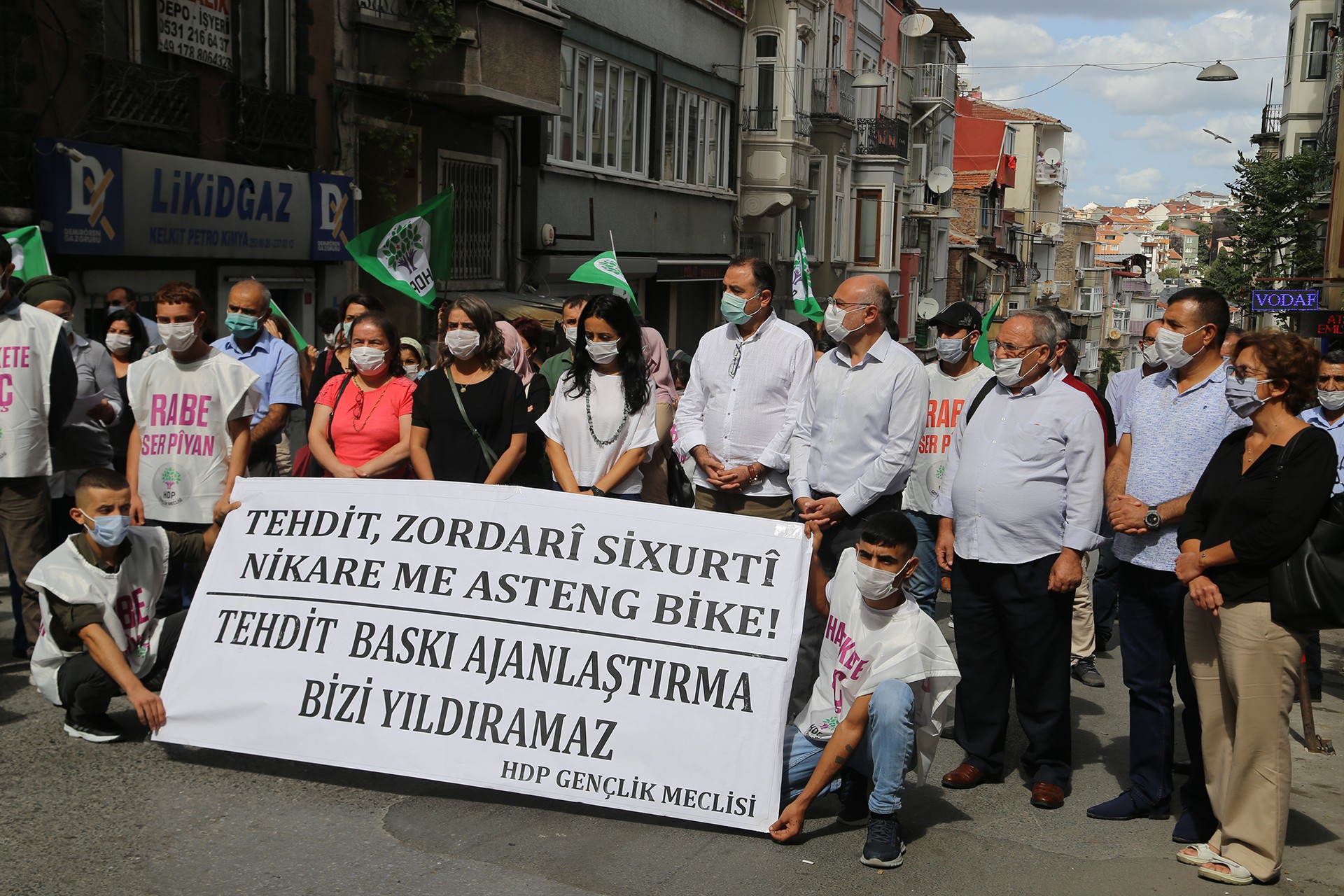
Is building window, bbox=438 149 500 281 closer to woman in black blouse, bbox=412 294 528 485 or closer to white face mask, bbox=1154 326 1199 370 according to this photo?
woman in black blouse, bbox=412 294 528 485

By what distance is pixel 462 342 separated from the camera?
6.88 metres

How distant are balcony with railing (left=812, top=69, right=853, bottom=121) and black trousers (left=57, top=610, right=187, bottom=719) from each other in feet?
114

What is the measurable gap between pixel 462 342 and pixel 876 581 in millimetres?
2751

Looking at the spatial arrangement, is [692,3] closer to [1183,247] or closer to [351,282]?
[351,282]

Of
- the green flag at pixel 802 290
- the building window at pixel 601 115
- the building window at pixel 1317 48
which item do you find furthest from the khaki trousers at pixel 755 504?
the building window at pixel 1317 48

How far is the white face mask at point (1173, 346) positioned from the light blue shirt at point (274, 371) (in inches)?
177

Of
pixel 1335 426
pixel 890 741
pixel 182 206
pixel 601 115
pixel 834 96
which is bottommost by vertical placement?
pixel 890 741

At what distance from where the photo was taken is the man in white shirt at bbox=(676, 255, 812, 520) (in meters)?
6.73

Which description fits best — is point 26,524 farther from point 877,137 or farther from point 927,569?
point 877,137

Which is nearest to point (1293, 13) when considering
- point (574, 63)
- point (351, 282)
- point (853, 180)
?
point (853, 180)

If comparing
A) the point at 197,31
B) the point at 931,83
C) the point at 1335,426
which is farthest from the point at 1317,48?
the point at 1335,426

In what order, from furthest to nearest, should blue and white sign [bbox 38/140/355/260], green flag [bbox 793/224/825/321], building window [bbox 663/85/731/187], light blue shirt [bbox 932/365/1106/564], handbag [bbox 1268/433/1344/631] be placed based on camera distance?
building window [bbox 663/85/731/187] → green flag [bbox 793/224/825/321] → blue and white sign [bbox 38/140/355/260] → light blue shirt [bbox 932/365/1106/564] → handbag [bbox 1268/433/1344/631]

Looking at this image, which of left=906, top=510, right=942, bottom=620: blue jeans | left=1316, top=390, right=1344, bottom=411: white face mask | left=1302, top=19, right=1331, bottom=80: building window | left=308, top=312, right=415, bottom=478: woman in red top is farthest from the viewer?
left=1302, top=19, right=1331, bottom=80: building window

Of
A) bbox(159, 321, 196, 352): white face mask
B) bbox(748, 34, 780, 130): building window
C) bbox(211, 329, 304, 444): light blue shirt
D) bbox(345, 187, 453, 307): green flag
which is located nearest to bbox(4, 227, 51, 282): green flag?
bbox(345, 187, 453, 307): green flag
